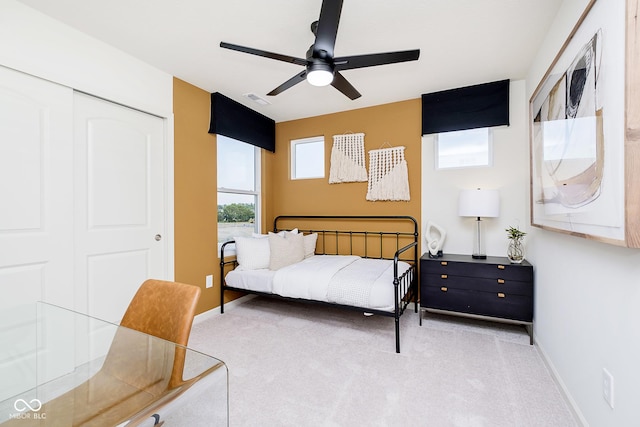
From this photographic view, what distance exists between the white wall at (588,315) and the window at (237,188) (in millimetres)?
3117

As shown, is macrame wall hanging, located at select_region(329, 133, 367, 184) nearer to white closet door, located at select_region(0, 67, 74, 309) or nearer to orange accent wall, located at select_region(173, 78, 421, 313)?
orange accent wall, located at select_region(173, 78, 421, 313)

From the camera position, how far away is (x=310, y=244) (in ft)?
11.8

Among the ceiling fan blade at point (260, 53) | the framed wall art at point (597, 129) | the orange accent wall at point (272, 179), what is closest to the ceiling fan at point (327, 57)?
the ceiling fan blade at point (260, 53)

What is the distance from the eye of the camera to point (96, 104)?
220 centimetres

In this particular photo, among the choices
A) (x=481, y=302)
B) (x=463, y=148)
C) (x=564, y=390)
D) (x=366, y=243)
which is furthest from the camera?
(x=366, y=243)

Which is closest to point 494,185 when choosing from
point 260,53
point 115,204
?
point 260,53

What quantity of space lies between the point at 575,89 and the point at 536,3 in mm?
758

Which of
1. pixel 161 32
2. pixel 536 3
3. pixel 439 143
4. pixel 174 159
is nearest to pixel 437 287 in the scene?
pixel 439 143

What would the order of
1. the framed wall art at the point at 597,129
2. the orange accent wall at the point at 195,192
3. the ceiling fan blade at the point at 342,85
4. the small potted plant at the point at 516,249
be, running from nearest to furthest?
the framed wall art at the point at 597,129, the ceiling fan blade at the point at 342,85, the small potted plant at the point at 516,249, the orange accent wall at the point at 195,192

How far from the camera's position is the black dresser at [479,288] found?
240cm

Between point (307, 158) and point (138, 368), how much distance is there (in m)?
3.25

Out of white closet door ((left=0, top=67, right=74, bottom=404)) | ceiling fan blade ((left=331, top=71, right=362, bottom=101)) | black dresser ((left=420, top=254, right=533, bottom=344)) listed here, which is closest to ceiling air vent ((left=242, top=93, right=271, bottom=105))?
ceiling fan blade ((left=331, top=71, right=362, bottom=101))

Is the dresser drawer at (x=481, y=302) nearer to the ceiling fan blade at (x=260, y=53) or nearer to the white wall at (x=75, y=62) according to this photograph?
the ceiling fan blade at (x=260, y=53)

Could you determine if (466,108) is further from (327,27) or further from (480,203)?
(327,27)
